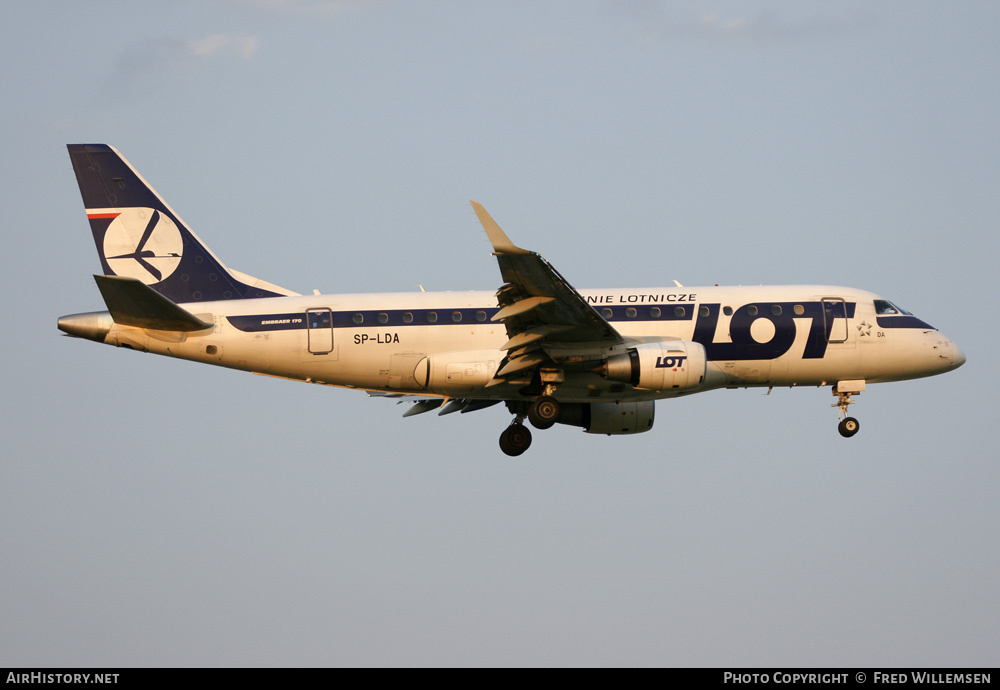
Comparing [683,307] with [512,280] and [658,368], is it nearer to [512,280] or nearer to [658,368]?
[658,368]

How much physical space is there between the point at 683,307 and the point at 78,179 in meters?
21.2

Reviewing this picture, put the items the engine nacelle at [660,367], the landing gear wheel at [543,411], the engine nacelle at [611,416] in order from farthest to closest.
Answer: the engine nacelle at [611,416], the landing gear wheel at [543,411], the engine nacelle at [660,367]

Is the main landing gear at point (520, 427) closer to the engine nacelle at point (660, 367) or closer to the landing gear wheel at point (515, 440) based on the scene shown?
the landing gear wheel at point (515, 440)

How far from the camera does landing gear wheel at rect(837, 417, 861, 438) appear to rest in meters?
45.3

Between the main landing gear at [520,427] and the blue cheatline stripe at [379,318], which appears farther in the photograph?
the main landing gear at [520,427]

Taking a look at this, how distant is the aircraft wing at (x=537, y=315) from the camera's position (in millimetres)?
36625

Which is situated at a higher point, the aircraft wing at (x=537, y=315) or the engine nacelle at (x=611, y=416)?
the aircraft wing at (x=537, y=315)

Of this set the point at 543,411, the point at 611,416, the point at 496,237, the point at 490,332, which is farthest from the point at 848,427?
the point at 496,237

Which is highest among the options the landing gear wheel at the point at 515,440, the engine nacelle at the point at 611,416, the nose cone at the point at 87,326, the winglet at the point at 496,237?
the winglet at the point at 496,237

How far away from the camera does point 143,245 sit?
144ft

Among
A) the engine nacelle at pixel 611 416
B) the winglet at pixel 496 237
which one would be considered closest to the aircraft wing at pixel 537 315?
the winglet at pixel 496 237

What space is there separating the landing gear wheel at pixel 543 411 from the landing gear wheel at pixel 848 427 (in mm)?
10624

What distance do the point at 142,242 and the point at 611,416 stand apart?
17.7 meters

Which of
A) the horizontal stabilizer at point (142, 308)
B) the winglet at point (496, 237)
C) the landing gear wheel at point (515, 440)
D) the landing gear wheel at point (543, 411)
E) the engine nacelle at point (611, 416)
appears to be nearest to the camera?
the winglet at point (496, 237)
